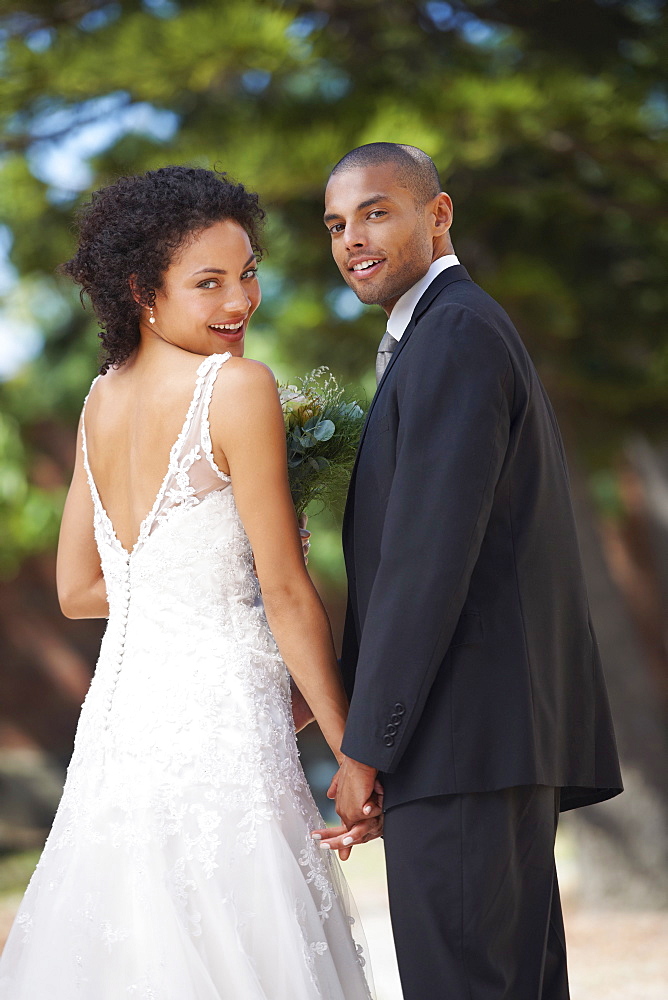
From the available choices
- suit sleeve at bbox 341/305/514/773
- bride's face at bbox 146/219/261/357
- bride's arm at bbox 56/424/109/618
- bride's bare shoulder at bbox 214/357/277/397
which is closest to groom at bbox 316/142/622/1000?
suit sleeve at bbox 341/305/514/773

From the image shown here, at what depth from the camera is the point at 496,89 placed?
14.8 ft

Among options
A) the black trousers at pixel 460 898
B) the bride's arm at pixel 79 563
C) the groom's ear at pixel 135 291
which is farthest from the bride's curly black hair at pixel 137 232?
the black trousers at pixel 460 898

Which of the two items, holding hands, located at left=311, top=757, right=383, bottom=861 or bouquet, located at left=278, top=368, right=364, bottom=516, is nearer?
holding hands, located at left=311, top=757, right=383, bottom=861

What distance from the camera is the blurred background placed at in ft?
14.6

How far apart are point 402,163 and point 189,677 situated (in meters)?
1.19

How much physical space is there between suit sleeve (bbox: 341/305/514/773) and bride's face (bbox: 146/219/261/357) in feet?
1.74

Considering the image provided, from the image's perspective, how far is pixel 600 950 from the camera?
5.89 m

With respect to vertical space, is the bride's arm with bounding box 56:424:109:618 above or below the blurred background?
below

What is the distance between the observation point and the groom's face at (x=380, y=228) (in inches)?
92.4

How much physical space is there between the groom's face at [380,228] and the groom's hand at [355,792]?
1.02 metres

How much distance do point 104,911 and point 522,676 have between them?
0.92m

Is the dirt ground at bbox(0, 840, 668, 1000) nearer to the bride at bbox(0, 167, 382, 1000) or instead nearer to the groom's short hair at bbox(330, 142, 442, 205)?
the bride at bbox(0, 167, 382, 1000)

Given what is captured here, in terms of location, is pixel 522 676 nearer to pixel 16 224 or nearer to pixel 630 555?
pixel 16 224

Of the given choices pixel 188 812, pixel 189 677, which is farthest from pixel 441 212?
pixel 188 812
